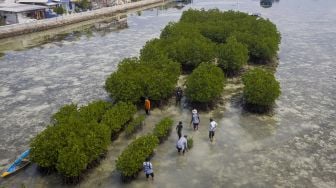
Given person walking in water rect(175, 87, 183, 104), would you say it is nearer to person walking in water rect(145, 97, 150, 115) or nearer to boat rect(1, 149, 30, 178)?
person walking in water rect(145, 97, 150, 115)

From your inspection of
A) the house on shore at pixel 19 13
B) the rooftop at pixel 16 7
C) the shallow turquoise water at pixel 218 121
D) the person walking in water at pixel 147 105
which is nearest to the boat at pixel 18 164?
the shallow turquoise water at pixel 218 121

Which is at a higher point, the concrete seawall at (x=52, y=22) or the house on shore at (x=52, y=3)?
the house on shore at (x=52, y=3)

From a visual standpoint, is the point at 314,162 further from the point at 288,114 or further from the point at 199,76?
the point at 199,76

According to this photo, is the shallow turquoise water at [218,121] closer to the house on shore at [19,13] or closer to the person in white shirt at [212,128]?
the person in white shirt at [212,128]

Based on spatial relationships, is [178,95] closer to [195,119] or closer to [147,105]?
[147,105]

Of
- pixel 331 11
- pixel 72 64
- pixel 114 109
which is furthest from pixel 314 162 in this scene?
pixel 331 11

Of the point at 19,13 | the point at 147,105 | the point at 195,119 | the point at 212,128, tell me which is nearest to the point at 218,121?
the point at 195,119

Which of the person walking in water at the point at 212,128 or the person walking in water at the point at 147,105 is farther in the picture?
the person walking in water at the point at 147,105
